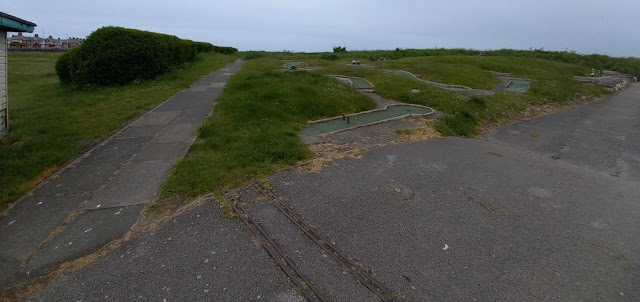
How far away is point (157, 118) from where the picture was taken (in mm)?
9508

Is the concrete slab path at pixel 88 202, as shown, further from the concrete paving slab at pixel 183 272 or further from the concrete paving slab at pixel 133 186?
the concrete paving slab at pixel 183 272

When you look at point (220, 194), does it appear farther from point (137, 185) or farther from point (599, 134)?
point (599, 134)

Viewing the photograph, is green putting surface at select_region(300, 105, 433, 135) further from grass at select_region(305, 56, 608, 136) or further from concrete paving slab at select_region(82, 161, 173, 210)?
concrete paving slab at select_region(82, 161, 173, 210)

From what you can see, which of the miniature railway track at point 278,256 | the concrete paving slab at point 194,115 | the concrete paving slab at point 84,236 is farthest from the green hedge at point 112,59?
the miniature railway track at point 278,256

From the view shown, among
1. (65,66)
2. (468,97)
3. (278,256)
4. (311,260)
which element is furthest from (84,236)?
(65,66)

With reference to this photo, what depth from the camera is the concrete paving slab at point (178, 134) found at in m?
7.65

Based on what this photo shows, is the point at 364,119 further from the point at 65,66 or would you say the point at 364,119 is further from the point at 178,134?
the point at 65,66

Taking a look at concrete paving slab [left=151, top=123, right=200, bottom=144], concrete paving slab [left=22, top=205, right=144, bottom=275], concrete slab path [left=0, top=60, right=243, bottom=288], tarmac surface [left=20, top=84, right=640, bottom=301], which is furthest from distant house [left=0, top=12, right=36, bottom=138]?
tarmac surface [left=20, top=84, right=640, bottom=301]

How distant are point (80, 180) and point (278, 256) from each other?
409cm

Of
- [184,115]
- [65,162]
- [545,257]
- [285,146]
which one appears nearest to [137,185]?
[65,162]

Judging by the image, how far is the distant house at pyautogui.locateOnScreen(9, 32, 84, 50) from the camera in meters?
42.1

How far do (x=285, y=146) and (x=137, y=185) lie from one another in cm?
286

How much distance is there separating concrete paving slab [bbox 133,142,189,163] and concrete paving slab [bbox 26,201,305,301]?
2744 mm

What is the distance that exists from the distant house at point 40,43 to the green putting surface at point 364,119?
44343mm
